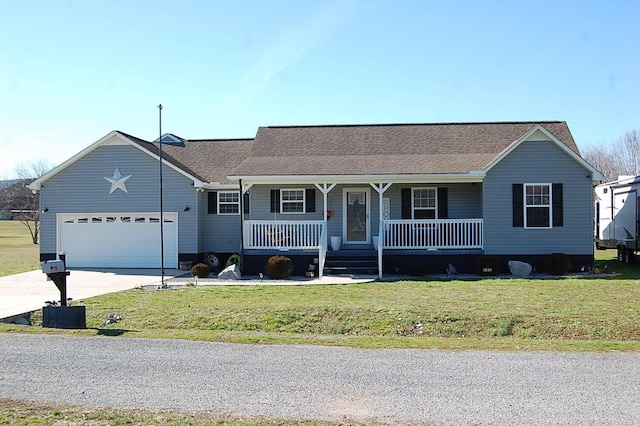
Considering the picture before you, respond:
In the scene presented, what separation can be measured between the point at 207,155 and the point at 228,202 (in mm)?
3367

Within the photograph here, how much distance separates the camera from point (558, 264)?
17.8 meters

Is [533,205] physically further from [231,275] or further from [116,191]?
[116,191]

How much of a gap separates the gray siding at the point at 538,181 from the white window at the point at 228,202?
9.32 meters

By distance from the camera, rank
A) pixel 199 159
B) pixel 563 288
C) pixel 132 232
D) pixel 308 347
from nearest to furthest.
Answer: pixel 308 347 < pixel 563 288 < pixel 132 232 < pixel 199 159

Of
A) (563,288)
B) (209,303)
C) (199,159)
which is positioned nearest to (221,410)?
(209,303)

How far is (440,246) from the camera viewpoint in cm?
1886

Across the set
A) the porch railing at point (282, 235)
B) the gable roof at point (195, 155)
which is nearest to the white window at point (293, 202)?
the porch railing at point (282, 235)

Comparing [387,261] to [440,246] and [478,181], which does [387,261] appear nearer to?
[440,246]

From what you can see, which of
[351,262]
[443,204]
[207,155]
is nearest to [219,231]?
[207,155]

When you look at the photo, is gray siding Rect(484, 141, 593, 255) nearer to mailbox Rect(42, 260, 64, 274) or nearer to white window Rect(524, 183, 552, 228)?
white window Rect(524, 183, 552, 228)

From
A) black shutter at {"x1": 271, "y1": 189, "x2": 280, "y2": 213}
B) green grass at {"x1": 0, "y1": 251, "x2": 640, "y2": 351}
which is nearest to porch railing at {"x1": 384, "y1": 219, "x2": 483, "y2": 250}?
black shutter at {"x1": 271, "y1": 189, "x2": 280, "y2": 213}

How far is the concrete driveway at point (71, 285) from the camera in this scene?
1270 cm

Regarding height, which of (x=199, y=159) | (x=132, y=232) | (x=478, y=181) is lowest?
(x=132, y=232)

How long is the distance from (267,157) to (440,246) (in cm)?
744
